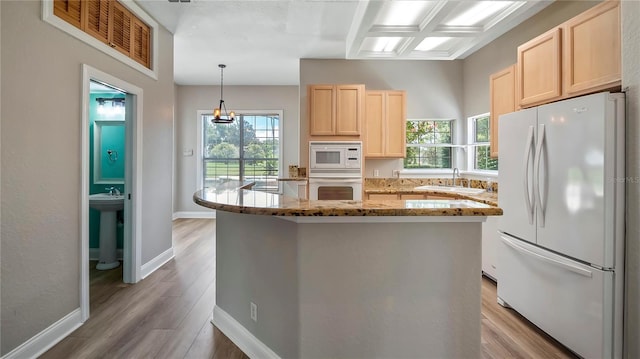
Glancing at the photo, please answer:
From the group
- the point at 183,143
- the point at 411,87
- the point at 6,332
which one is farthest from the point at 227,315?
the point at 183,143

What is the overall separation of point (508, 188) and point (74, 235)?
3425 mm

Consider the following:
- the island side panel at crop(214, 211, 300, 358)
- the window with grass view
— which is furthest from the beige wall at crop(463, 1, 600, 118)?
the window with grass view

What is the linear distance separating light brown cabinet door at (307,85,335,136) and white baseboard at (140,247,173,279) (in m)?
2.46

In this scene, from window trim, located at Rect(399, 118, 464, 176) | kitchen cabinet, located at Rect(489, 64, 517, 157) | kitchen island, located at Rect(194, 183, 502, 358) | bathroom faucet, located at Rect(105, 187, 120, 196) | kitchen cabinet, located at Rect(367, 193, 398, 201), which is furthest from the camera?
window trim, located at Rect(399, 118, 464, 176)

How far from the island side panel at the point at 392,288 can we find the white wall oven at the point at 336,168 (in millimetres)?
2892

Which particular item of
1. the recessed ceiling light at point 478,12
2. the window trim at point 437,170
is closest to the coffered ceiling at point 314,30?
the recessed ceiling light at point 478,12

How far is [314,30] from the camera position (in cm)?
388

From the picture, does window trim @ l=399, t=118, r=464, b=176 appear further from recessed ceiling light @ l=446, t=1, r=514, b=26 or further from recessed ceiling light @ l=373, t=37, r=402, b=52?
recessed ceiling light @ l=446, t=1, r=514, b=26

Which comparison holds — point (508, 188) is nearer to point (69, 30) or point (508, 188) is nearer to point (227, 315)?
point (227, 315)

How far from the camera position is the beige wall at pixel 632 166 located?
5.81 ft

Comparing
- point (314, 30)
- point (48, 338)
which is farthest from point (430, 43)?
point (48, 338)

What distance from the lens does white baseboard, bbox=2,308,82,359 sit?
1.94m

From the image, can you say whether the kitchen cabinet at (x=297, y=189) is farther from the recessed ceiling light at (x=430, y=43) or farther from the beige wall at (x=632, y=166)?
the beige wall at (x=632, y=166)

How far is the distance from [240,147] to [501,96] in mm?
5137
